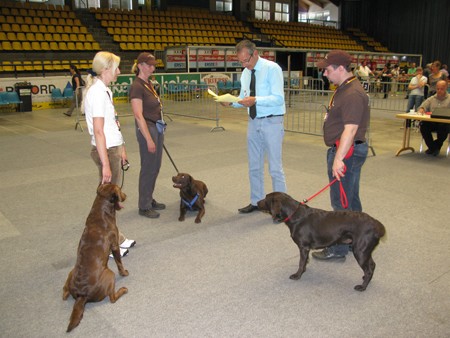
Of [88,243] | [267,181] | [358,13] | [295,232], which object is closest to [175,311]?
[88,243]

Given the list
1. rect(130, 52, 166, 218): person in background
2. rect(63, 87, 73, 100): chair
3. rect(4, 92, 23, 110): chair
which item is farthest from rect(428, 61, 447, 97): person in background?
rect(4, 92, 23, 110): chair

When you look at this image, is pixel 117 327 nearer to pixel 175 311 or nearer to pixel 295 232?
pixel 175 311

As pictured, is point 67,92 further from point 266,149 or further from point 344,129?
point 344,129

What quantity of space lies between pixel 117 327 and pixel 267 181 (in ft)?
12.0

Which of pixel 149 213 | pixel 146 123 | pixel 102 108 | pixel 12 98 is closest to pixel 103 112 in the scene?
pixel 102 108

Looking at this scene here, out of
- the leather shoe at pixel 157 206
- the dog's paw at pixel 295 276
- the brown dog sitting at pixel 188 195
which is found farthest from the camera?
the leather shoe at pixel 157 206

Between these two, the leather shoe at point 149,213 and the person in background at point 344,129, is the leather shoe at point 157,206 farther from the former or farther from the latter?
the person in background at point 344,129

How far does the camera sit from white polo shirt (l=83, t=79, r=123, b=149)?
3.22m

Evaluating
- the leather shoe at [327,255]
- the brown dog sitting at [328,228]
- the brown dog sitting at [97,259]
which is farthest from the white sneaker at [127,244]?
the leather shoe at [327,255]

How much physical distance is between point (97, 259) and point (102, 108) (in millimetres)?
1220

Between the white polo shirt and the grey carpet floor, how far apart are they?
43.2 inches

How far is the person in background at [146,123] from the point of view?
406cm

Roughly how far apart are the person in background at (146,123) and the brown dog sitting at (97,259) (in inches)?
46.8

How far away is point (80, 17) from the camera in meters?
19.3
